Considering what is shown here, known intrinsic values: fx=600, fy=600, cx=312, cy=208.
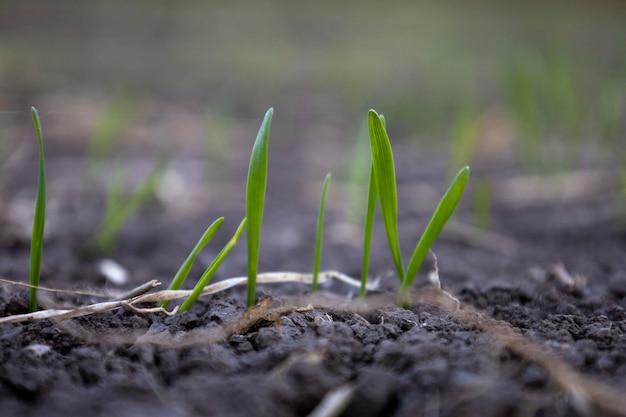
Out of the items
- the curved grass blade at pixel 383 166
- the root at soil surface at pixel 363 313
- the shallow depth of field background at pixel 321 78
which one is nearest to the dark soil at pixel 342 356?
the root at soil surface at pixel 363 313

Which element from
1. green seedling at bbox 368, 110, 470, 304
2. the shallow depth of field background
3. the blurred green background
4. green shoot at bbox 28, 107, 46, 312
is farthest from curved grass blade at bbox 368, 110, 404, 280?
the blurred green background

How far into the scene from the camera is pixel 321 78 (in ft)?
14.4

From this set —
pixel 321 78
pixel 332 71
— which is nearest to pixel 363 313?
pixel 332 71

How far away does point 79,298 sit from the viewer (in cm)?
79

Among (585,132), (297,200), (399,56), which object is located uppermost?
(399,56)

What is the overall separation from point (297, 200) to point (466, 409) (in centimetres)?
138

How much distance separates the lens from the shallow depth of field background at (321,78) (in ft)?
6.50

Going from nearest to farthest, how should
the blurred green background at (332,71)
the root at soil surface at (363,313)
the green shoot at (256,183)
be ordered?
the root at soil surface at (363,313) < the green shoot at (256,183) < the blurred green background at (332,71)

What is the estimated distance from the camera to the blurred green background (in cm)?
198

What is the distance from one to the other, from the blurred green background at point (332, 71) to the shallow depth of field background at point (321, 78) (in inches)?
0.5

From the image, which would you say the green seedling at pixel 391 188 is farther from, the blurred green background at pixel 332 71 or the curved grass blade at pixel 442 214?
the blurred green background at pixel 332 71

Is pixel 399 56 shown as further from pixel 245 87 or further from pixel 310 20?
pixel 245 87

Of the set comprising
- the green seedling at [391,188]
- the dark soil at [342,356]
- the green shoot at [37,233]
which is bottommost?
the dark soil at [342,356]

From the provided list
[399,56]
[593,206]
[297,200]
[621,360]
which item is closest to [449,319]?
[621,360]
